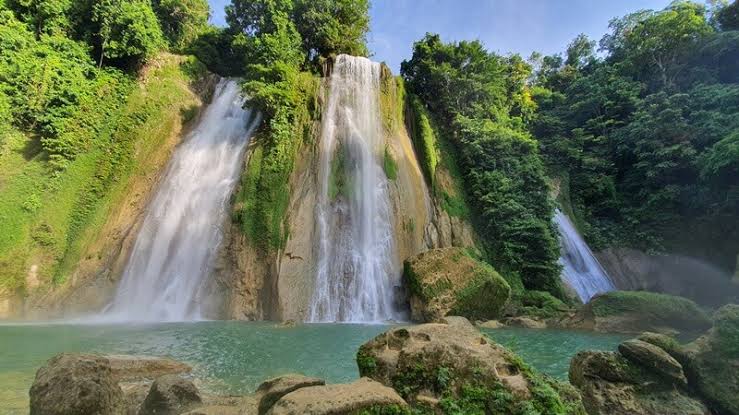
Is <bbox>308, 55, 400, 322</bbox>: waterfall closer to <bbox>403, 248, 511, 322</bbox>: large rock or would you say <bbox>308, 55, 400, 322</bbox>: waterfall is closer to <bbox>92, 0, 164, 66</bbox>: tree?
→ <bbox>403, 248, 511, 322</bbox>: large rock

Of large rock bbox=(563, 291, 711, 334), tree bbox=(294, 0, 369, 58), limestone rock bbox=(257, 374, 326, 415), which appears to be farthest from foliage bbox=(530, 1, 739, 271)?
limestone rock bbox=(257, 374, 326, 415)

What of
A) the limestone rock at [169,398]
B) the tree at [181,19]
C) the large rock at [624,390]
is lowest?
the large rock at [624,390]

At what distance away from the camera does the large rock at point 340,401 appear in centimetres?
280

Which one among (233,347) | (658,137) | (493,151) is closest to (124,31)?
(233,347)

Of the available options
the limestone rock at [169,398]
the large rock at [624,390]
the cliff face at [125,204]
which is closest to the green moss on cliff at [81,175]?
the cliff face at [125,204]

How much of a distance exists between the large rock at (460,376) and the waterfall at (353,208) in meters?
9.86

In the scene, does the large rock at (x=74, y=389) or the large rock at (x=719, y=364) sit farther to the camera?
the large rock at (x=719, y=364)

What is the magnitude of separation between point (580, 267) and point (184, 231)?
18.5 m

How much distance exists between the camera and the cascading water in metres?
13.9

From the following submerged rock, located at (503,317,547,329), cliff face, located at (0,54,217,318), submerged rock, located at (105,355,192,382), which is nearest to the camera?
submerged rock, located at (105,355,192,382)

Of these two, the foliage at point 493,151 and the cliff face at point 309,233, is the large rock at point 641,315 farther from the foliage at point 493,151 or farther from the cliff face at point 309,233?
the cliff face at point 309,233

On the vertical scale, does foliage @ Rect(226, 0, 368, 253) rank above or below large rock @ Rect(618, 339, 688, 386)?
above

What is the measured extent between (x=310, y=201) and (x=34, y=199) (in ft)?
34.0

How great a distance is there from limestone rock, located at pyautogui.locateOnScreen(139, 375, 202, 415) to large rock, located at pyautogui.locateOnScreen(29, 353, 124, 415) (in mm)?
331
